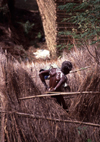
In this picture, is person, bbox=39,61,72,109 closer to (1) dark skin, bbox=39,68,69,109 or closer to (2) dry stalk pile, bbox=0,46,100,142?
(1) dark skin, bbox=39,68,69,109

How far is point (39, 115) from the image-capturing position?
92.1 inches

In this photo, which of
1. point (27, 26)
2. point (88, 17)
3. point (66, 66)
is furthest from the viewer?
point (27, 26)

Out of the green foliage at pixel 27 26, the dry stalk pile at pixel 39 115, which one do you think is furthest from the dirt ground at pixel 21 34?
the dry stalk pile at pixel 39 115

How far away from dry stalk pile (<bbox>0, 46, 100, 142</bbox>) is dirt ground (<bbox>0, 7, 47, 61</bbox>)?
589cm

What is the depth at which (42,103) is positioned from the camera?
2.37 m

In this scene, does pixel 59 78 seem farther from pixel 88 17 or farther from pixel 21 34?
pixel 21 34

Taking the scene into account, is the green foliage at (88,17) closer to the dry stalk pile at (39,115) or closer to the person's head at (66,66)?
the person's head at (66,66)

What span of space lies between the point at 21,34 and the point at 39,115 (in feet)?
29.5

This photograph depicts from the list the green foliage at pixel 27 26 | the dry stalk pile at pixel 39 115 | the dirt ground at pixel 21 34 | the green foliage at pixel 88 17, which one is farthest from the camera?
the green foliage at pixel 27 26

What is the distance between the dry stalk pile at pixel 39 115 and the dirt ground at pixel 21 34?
5888 millimetres

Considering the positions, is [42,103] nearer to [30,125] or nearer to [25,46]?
[30,125]

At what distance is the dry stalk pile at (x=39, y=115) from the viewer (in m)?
2.29

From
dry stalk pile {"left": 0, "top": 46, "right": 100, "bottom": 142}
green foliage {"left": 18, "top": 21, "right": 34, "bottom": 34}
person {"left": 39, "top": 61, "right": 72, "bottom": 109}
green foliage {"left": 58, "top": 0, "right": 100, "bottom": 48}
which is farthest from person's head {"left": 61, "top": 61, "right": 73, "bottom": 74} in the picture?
green foliage {"left": 18, "top": 21, "right": 34, "bottom": 34}

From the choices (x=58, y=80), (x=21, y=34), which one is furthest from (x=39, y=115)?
(x=21, y=34)
